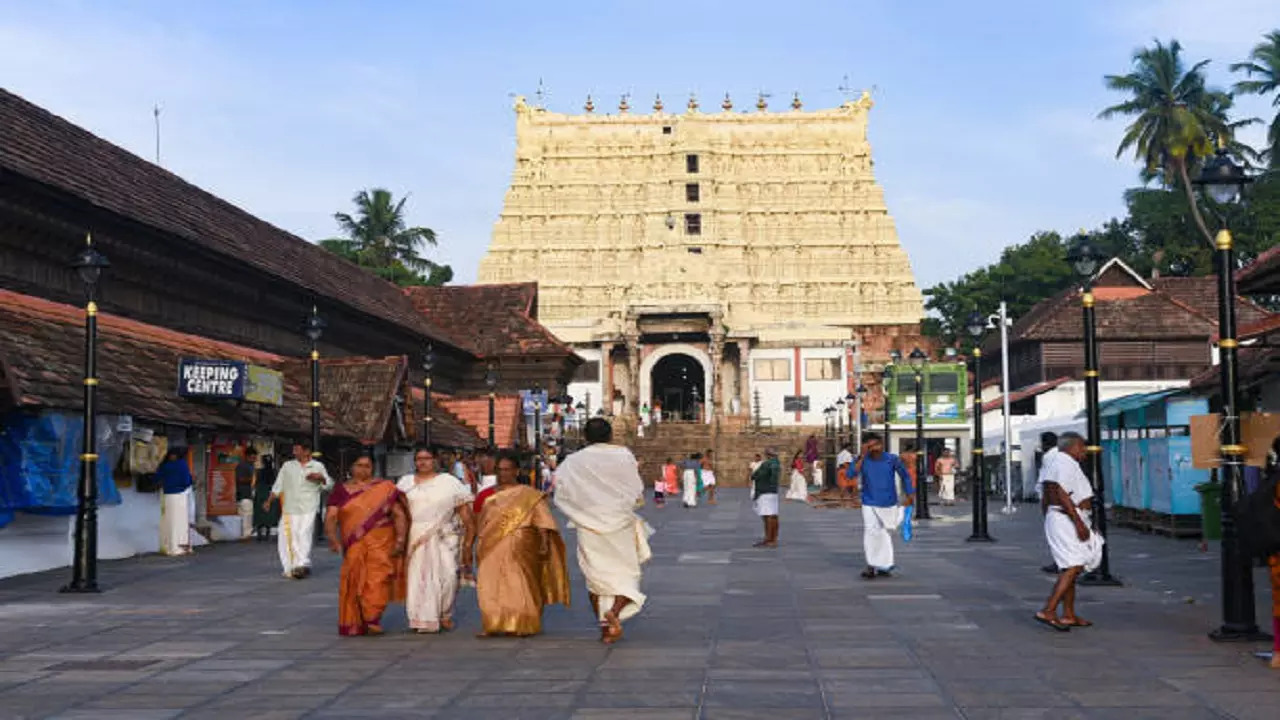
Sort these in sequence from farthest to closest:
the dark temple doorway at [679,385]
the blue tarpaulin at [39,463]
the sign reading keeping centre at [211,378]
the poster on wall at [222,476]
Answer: the dark temple doorway at [679,385]
the poster on wall at [222,476]
the sign reading keeping centre at [211,378]
the blue tarpaulin at [39,463]

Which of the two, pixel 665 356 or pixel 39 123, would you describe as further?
pixel 665 356

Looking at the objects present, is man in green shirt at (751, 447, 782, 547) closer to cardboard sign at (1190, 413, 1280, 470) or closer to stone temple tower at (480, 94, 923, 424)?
cardboard sign at (1190, 413, 1280, 470)

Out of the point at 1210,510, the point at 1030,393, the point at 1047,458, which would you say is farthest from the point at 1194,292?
the point at 1047,458

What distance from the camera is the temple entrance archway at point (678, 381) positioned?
74625mm

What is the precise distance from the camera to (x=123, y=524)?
Result: 2011cm

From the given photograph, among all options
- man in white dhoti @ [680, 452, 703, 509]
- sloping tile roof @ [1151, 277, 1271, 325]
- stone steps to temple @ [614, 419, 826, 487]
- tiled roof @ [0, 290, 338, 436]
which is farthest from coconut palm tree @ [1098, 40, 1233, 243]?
tiled roof @ [0, 290, 338, 436]

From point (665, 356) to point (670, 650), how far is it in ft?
220

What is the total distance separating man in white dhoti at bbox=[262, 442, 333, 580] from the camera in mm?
16719

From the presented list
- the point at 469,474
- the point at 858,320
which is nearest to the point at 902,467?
the point at 469,474

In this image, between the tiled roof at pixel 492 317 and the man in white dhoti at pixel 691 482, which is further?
the tiled roof at pixel 492 317

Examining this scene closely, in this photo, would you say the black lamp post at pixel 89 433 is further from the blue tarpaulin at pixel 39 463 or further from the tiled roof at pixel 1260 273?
the tiled roof at pixel 1260 273

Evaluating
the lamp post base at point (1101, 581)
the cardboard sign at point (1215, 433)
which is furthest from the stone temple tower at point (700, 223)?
the cardboard sign at point (1215, 433)

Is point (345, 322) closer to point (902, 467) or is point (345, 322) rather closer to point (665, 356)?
point (902, 467)

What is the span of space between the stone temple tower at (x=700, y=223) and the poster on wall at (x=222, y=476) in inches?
2185
